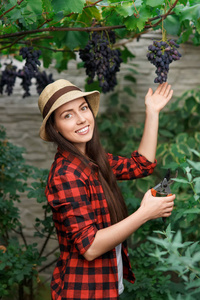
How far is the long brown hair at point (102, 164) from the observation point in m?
1.49

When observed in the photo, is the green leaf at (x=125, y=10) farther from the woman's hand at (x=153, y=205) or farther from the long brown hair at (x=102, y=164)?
the woman's hand at (x=153, y=205)

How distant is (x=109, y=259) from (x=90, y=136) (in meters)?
0.49

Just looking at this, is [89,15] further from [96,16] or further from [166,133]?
[166,133]

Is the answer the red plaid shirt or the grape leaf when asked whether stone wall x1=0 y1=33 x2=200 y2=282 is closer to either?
the grape leaf

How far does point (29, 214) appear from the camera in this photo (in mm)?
3482

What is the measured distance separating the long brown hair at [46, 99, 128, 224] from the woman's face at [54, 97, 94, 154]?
0.09ft

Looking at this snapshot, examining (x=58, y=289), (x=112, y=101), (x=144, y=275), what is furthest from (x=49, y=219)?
(x=112, y=101)

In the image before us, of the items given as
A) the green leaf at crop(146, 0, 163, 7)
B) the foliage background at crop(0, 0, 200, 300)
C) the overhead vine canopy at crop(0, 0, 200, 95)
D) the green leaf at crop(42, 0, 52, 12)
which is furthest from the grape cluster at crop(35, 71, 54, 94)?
the green leaf at crop(146, 0, 163, 7)

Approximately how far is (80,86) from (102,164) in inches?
76.1

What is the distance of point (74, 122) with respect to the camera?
4.83 feet

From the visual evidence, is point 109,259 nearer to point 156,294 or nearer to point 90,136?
point 90,136

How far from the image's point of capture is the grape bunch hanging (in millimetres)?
1925

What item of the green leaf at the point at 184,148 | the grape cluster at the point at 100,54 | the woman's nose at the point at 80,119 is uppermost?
the grape cluster at the point at 100,54

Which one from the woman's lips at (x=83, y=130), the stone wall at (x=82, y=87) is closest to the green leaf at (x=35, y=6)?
the woman's lips at (x=83, y=130)
